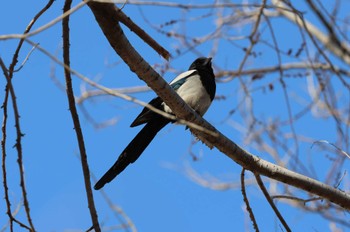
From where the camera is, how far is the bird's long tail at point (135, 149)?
299 centimetres

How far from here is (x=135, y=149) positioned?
326cm

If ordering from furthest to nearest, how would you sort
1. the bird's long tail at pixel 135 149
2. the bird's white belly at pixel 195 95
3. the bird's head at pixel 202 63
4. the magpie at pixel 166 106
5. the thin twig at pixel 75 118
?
the bird's head at pixel 202 63, the bird's white belly at pixel 195 95, the magpie at pixel 166 106, the bird's long tail at pixel 135 149, the thin twig at pixel 75 118

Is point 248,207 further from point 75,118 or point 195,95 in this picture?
point 195,95

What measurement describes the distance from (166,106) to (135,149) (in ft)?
1.27

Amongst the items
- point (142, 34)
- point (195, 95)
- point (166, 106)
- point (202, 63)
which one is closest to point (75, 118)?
point (142, 34)

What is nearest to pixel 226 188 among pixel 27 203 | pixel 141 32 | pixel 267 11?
pixel 267 11

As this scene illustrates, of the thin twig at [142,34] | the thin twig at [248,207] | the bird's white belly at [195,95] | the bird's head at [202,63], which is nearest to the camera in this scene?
the thin twig at [142,34]

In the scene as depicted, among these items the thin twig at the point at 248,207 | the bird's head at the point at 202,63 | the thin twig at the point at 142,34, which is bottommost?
the thin twig at the point at 248,207

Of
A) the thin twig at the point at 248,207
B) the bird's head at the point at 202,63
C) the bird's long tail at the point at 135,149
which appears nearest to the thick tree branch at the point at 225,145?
the thin twig at the point at 248,207

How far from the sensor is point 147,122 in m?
3.51

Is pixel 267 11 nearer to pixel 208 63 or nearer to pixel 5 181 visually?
pixel 208 63

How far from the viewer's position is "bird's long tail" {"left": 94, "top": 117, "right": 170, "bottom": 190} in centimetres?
299

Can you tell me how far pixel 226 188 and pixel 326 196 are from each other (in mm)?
3993

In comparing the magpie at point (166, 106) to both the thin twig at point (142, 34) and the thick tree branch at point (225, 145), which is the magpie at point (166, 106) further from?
the thin twig at point (142, 34)
